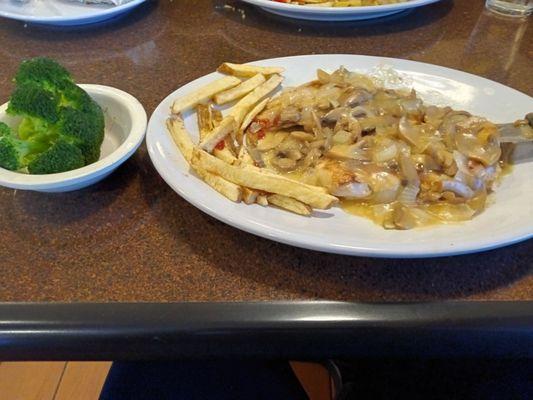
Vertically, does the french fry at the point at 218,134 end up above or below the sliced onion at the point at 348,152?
below

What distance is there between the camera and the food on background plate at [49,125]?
0.73 metres

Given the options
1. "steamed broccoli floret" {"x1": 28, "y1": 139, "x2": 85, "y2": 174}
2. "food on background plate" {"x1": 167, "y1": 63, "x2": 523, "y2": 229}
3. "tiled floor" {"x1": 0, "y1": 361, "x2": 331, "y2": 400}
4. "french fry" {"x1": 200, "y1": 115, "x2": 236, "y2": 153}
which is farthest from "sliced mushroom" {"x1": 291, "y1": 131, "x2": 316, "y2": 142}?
"tiled floor" {"x1": 0, "y1": 361, "x2": 331, "y2": 400}

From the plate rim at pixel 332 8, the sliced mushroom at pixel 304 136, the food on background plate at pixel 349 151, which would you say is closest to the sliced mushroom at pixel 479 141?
the food on background plate at pixel 349 151

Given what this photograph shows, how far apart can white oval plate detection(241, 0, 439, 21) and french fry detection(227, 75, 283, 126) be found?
1.40 ft

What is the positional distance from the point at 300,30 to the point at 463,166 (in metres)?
0.77

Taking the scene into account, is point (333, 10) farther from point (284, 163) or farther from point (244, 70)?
point (284, 163)

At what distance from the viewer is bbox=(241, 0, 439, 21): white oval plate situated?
1.30 meters

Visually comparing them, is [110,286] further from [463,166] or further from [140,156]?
[463,166]

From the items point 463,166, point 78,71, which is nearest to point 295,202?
point 463,166

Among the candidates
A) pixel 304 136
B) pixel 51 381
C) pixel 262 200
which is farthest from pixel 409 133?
pixel 51 381

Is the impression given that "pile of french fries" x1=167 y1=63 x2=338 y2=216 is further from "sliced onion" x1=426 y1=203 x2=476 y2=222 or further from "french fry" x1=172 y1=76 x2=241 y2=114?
"sliced onion" x1=426 y1=203 x2=476 y2=222

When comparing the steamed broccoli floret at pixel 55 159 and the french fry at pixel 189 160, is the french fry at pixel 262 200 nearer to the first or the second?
the french fry at pixel 189 160

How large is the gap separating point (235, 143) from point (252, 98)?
12 cm

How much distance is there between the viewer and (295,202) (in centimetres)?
70
